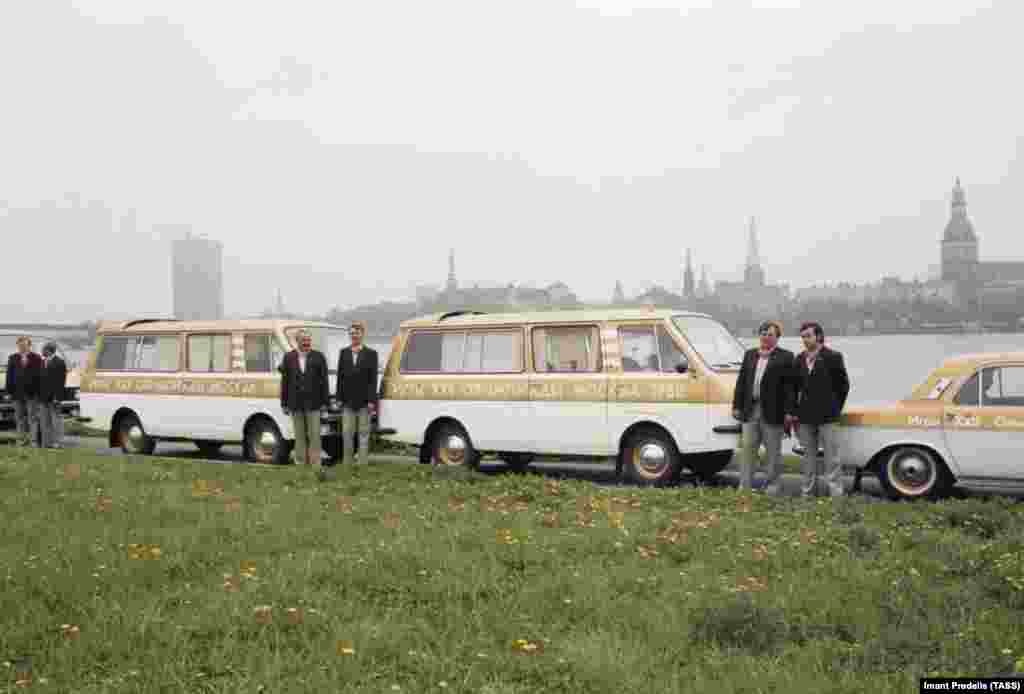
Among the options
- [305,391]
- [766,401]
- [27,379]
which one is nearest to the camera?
[766,401]

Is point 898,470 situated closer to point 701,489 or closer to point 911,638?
point 701,489

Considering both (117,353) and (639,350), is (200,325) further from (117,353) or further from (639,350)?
(639,350)

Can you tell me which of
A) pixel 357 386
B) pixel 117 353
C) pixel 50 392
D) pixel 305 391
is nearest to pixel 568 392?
pixel 357 386

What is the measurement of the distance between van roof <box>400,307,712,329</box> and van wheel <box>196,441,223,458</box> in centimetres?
508

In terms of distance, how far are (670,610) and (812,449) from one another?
5508mm

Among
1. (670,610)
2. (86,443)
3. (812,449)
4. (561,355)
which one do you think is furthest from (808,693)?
(86,443)

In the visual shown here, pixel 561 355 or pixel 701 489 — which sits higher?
pixel 561 355

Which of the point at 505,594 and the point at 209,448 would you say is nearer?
the point at 505,594

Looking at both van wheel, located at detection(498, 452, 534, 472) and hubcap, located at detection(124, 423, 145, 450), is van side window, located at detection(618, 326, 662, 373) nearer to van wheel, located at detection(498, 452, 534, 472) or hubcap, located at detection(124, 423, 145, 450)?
van wheel, located at detection(498, 452, 534, 472)

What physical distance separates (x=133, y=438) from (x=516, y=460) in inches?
263

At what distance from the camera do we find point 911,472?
10344mm

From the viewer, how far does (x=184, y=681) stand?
4574 mm

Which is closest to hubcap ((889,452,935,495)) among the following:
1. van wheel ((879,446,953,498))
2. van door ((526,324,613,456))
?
van wheel ((879,446,953,498))

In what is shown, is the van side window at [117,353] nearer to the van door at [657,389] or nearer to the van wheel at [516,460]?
the van wheel at [516,460]
